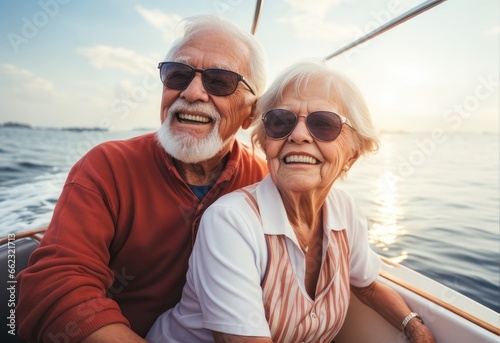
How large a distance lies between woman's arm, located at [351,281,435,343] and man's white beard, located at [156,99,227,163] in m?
0.98

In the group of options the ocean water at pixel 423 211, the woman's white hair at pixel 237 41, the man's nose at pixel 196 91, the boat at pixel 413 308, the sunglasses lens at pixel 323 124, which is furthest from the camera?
the ocean water at pixel 423 211

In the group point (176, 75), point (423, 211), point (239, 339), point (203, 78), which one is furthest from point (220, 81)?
point (423, 211)

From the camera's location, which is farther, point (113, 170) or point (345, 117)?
point (113, 170)

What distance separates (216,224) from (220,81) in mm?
768

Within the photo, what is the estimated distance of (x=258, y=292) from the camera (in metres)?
0.99

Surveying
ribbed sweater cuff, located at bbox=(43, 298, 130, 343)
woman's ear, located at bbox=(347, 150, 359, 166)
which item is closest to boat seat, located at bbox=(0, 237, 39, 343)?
ribbed sweater cuff, located at bbox=(43, 298, 130, 343)

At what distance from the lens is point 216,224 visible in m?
1.04

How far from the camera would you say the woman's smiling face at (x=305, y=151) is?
1132mm

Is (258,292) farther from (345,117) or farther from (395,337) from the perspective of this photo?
(395,337)

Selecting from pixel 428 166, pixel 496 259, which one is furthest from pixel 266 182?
pixel 428 166

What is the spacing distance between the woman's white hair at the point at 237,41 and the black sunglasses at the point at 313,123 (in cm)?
57

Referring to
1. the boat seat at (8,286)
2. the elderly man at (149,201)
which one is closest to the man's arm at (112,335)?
the elderly man at (149,201)

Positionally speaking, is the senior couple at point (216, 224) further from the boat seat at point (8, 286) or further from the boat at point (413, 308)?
the boat seat at point (8, 286)

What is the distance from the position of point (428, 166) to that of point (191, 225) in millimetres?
13489
